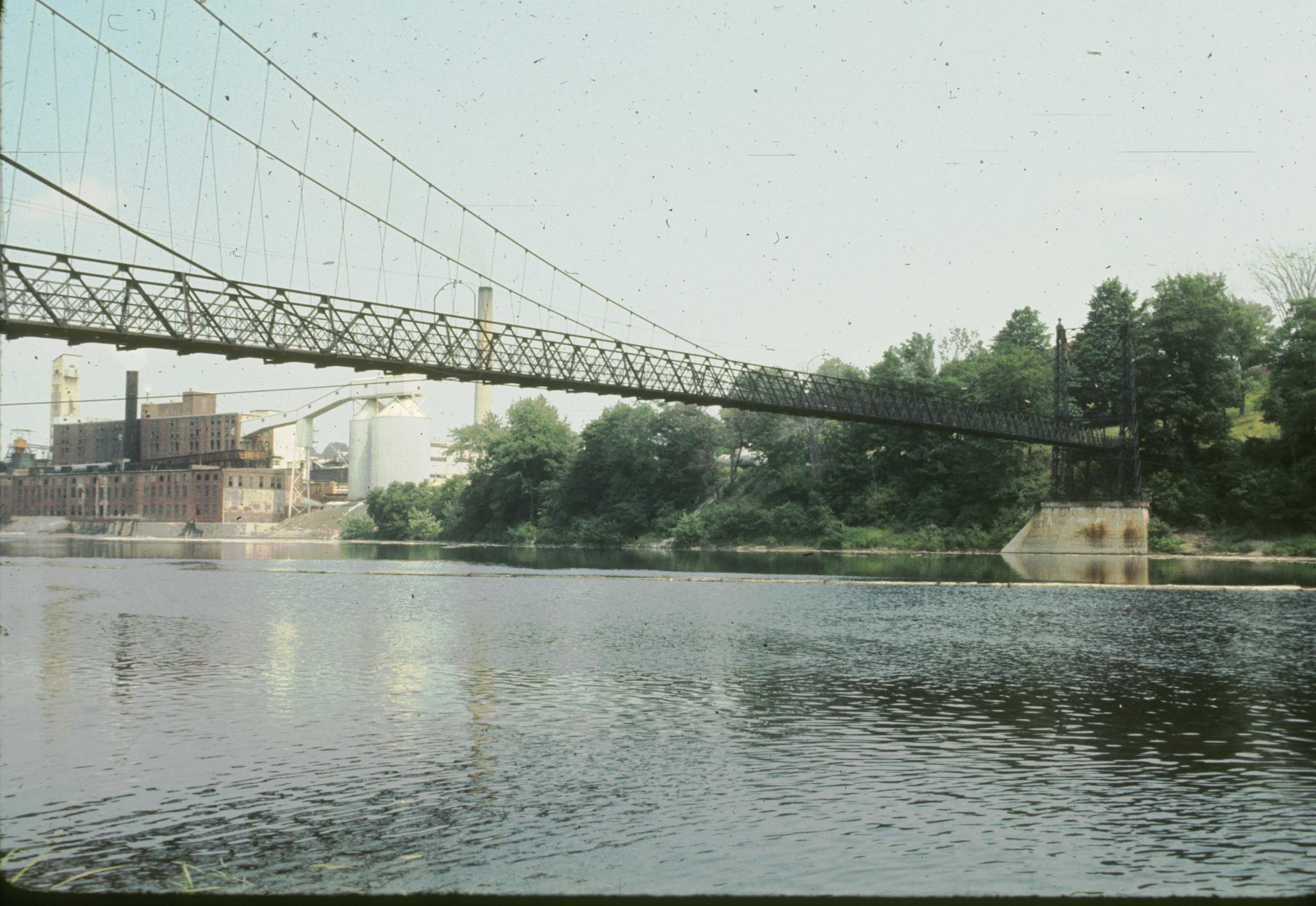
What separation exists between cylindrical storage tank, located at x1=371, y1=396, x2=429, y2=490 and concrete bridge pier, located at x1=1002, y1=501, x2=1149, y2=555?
7974 cm

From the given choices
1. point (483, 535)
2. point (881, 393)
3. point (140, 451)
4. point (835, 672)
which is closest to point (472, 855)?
point (835, 672)

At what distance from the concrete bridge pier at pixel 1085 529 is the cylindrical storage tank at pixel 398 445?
262 feet

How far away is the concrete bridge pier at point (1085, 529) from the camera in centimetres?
6619

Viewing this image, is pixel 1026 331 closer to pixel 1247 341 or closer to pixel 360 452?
pixel 1247 341

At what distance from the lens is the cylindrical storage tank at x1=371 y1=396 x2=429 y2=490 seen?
434 ft

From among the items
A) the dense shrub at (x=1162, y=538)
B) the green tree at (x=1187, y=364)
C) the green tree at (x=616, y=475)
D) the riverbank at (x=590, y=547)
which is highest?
the green tree at (x=1187, y=364)

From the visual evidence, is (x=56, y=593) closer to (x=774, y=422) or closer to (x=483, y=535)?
(x=774, y=422)

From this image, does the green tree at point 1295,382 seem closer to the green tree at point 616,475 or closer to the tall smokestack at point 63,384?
the green tree at point 616,475

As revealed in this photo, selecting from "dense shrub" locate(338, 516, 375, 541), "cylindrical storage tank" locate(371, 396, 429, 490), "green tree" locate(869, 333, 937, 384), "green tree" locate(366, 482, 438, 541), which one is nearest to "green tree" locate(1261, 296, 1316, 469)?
"green tree" locate(869, 333, 937, 384)

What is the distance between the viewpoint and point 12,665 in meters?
20.6

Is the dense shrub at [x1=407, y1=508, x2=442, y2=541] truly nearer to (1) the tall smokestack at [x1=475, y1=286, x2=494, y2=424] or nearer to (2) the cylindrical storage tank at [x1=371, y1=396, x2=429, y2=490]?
(1) the tall smokestack at [x1=475, y1=286, x2=494, y2=424]

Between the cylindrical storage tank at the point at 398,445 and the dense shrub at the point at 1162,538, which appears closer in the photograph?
the dense shrub at the point at 1162,538

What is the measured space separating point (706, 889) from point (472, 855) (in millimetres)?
2271

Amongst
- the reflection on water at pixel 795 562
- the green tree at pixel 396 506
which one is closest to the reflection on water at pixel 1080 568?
the reflection on water at pixel 795 562
